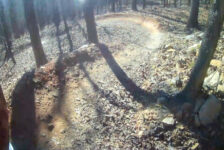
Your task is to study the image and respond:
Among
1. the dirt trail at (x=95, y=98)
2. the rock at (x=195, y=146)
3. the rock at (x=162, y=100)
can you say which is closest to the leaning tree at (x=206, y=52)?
the rock at (x=162, y=100)

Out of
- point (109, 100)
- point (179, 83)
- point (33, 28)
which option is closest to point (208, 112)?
point (179, 83)

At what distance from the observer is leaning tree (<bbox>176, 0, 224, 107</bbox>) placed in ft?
19.1

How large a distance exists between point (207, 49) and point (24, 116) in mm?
5699

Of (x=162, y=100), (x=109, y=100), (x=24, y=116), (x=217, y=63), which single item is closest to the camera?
(x=162, y=100)

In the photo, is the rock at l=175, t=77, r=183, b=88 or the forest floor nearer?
the forest floor

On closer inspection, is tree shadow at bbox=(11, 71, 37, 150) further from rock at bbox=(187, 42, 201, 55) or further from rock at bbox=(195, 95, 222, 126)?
rock at bbox=(187, 42, 201, 55)

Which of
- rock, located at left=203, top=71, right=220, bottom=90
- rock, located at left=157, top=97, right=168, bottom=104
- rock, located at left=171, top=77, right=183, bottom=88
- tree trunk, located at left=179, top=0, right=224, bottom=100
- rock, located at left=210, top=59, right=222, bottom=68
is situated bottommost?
rock, located at left=157, top=97, right=168, bottom=104

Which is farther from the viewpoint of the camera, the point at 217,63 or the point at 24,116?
the point at 217,63

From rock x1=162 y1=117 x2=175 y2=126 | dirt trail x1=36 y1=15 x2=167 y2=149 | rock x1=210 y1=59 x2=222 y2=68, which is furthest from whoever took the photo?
rock x1=210 y1=59 x2=222 y2=68

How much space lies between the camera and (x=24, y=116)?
7.58 meters

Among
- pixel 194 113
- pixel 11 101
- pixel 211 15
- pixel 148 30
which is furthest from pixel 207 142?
pixel 148 30

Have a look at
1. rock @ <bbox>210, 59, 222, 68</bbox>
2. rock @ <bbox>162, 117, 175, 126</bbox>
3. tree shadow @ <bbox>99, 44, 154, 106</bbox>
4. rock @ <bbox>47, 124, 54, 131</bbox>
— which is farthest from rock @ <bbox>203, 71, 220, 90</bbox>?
rock @ <bbox>47, 124, 54, 131</bbox>

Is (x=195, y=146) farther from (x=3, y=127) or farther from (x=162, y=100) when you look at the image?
(x=3, y=127)

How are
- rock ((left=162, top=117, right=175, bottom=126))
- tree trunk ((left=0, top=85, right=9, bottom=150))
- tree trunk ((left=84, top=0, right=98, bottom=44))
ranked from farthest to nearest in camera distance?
tree trunk ((left=84, top=0, right=98, bottom=44)) → rock ((left=162, top=117, right=175, bottom=126)) → tree trunk ((left=0, top=85, right=9, bottom=150))
